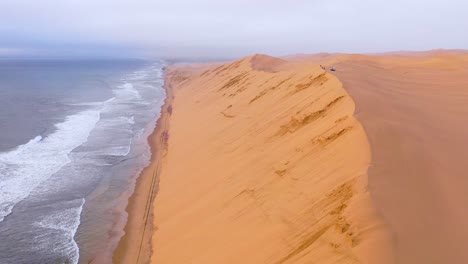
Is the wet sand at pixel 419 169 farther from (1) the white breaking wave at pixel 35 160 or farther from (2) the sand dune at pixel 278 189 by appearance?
(1) the white breaking wave at pixel 35 160

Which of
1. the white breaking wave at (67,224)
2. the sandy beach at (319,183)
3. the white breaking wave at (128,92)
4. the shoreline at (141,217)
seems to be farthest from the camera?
the white breaking wave at (128,92)

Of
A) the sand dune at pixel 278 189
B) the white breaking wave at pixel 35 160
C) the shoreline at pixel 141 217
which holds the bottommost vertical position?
the shoreline at pixel 141 217

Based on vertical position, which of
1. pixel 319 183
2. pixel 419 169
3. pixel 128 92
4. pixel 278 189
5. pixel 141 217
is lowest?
pixel 141 217

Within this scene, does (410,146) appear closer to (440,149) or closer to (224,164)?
(440,149)

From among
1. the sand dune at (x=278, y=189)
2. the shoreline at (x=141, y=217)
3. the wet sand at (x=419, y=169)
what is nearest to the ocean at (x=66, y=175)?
the shoreline at (x=141, y=217)

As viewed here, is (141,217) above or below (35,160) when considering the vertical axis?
below

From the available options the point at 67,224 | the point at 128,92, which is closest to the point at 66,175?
the point at 67,224

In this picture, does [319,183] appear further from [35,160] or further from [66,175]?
[35,160]
